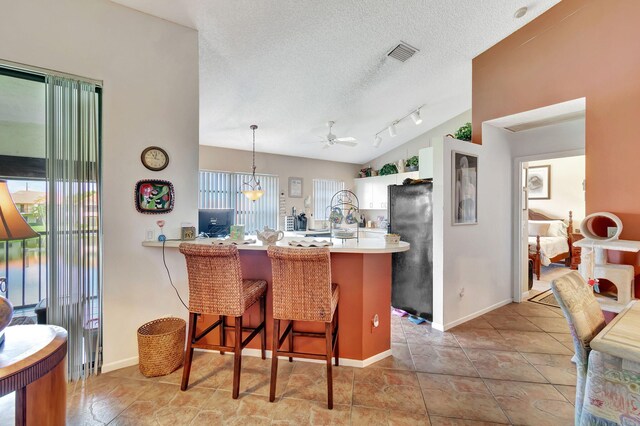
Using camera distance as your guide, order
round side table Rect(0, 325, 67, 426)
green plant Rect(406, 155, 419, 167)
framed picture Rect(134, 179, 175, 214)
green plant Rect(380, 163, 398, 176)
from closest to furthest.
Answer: round side table Rect(0, 325, 67, 426) → framed picture Rect(134, 179, 175, 214) → green plant Rect(406, 155, 419, 167) → green plant Rect(380, 163, 398, 176)

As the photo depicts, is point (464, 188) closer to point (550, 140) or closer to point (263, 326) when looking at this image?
point (550, 140)

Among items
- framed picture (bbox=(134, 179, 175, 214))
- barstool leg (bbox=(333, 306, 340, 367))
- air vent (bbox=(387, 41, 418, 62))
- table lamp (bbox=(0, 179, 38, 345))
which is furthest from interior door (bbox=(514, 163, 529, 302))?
table lamp (bbox=(0, 179, 38, 345))

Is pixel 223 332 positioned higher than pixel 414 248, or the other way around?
pixel 414 248

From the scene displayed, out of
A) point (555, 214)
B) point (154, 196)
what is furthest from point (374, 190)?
point (154, 196)

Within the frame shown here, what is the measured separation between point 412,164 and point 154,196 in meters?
4.53

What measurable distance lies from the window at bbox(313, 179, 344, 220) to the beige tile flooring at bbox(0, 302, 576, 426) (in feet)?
13.2

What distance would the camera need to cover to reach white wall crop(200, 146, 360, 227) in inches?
202

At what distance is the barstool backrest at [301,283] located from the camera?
1.74 m

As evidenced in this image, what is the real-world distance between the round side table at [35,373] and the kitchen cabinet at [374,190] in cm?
536

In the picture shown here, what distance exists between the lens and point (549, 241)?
206 inches

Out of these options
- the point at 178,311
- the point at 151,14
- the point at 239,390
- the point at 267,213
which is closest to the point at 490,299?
→ the point at 239,390

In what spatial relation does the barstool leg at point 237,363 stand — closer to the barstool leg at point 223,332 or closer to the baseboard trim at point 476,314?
the barstool leg at point 223,332

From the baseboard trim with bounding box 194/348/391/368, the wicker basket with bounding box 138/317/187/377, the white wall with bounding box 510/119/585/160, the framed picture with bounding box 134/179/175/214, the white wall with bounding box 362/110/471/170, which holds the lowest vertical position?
the baseboard trim with bounding box 194/348/391/368

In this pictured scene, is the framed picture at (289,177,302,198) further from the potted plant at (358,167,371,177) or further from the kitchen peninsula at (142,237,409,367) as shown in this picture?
the kitchen peninsula at (142,237,409,367)
